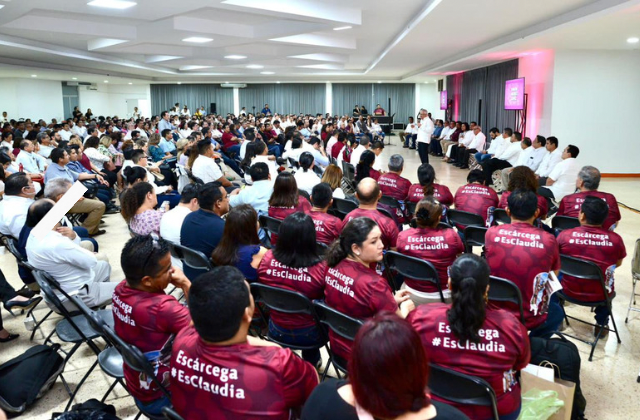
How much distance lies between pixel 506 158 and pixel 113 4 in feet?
25.1

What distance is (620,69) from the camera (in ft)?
35.3

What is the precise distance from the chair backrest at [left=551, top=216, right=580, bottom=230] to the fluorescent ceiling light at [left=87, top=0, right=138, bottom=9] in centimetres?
644

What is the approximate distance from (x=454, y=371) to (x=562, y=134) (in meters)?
10.7

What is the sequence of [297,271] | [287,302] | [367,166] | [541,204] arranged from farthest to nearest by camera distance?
[367,166] < [541,204] < [297,271] < [287,302]

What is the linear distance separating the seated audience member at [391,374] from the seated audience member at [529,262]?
1840 mm

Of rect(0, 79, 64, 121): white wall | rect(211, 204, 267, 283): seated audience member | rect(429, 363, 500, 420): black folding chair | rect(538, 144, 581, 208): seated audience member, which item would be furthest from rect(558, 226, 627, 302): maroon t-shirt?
rect(0, 79, 64, 121): white wall

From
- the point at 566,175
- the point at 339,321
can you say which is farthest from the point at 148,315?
the point at 566,175

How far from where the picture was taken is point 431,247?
3287mm

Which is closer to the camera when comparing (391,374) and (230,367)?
(391,374)

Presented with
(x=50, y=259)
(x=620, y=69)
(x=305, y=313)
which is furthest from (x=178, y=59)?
(x=305, y=313)

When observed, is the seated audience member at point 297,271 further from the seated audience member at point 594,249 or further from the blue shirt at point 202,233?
the seated audience member at point 594,249

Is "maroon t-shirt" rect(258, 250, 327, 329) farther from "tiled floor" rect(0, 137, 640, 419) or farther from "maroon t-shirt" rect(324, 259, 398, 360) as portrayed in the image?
"tiled floor" rect(0, 137, 640, 419)

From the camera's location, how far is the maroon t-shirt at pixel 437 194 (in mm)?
5180

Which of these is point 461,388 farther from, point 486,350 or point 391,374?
point 391,374
